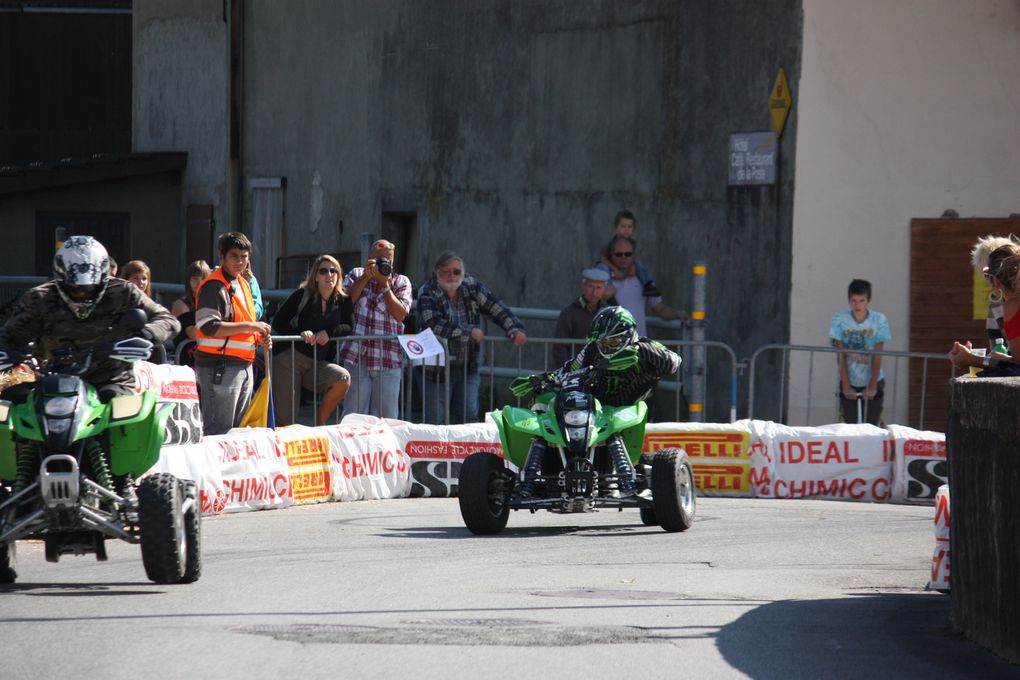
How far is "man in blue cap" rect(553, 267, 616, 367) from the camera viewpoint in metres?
14.7

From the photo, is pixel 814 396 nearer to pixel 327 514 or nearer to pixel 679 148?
pixel 679 148

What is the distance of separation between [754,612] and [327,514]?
17.2 feet

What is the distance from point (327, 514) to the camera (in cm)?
1252

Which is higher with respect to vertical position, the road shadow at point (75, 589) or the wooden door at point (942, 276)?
the wooden door at point (942, 276)

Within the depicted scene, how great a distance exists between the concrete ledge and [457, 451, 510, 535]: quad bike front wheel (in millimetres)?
4045

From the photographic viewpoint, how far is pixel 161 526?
26.9 feet

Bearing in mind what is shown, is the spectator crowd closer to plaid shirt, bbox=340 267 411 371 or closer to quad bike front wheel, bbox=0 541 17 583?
plaid shirt, bbox=340 267 411 371

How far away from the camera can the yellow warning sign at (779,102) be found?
16.4 meters

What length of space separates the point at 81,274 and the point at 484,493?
11.3ft

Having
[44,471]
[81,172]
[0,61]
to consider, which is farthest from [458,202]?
[0,61]

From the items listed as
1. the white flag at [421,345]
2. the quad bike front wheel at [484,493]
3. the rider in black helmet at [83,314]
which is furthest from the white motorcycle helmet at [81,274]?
the white flag at [421,345]

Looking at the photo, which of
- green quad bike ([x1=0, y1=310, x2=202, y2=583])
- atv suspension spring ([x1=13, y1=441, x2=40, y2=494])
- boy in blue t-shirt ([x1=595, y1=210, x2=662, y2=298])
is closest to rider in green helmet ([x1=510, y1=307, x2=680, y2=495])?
green quad bike ([x1=0, y1=310, x2=202, y2=583])

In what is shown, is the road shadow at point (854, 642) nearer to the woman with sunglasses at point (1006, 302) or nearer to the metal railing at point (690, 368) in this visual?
the woman with sunglasses at point (1006, 302)

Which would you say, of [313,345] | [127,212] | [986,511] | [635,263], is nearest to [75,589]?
[986,511]
